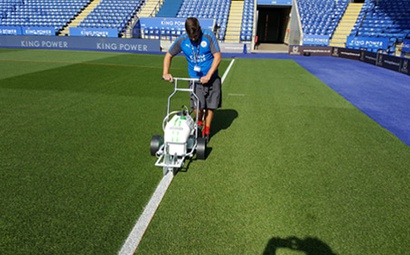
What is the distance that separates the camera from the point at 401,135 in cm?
609

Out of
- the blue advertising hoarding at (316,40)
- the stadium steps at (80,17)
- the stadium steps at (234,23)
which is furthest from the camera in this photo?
the stadium steps at (80,17)

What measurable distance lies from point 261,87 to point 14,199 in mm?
8762

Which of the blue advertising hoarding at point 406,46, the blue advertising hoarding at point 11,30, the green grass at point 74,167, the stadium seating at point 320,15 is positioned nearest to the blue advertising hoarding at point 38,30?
the blue advertising hoarding at point 11,30

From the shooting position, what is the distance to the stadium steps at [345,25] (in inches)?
1091

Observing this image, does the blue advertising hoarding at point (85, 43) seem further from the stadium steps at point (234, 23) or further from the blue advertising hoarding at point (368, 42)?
the blue advertising hoarding at point (368, 42)

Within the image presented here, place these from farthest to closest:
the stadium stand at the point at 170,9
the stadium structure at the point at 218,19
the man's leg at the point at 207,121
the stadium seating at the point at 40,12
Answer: the stadium stand at the point at 170,9, the stadium seating at the point at 40,12, the stadium structure at the point at 218,19, the man's leg at the point at 207,121

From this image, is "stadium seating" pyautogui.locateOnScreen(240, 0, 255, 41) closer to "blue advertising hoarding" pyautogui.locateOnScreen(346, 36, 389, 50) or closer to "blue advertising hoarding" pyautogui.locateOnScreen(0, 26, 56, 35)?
"blue advertising hoarding" pyautogui.locateOnScreen(346, 36, 389, 50)

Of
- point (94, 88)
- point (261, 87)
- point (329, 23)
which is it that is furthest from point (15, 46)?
point (329, 23)

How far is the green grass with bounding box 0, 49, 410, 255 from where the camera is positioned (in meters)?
2.85

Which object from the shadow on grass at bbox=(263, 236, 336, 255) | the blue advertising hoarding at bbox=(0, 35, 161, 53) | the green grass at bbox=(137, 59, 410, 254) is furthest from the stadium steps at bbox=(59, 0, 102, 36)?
the shadow on grass at bbox=(263, 236, 336, 255)

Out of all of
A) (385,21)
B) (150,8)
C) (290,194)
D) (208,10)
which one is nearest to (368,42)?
(385,21)

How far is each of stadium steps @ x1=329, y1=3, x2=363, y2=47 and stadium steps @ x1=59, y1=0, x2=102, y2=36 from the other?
2602 centimetres

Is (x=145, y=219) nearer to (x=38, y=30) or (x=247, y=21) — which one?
(x=247, y=21)

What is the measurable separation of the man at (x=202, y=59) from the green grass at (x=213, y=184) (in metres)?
0.82
